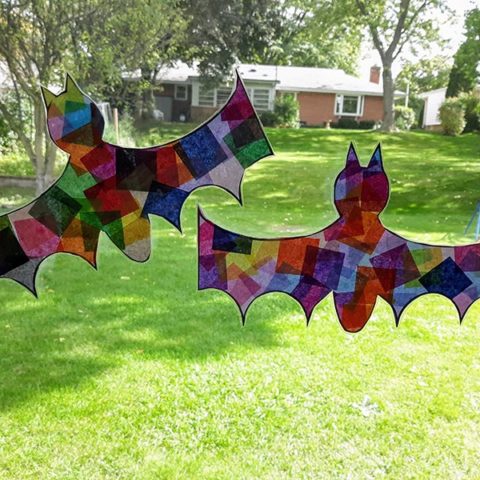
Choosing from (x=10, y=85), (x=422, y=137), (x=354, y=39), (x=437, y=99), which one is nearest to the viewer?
(x=10, y=85)

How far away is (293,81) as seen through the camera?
1252 inches

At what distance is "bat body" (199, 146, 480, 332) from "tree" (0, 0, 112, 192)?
18.6 feet

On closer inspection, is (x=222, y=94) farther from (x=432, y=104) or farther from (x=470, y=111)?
(x=432, y=104)

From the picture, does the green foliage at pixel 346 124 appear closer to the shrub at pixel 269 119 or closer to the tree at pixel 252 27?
the tree at pixel 252 27

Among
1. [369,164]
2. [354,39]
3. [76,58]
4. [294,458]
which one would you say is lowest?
[294,458]

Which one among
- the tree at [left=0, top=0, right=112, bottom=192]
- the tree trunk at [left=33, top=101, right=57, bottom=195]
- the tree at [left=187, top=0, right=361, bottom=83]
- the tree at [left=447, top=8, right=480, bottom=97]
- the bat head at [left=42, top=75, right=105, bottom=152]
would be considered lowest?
the tree trunk at [left=33, top=101, right=57, bottom=195]

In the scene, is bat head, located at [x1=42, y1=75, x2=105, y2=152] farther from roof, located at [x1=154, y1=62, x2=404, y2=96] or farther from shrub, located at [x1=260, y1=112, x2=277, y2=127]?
roof, located at [x1=154, y1=62, x2=404, y2=96]

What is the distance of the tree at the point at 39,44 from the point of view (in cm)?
708

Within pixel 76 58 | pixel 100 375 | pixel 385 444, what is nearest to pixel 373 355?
pixel 385 444

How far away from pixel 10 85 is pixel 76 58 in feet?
8.51

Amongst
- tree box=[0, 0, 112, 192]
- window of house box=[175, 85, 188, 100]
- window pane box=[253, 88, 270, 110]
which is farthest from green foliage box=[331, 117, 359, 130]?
tree box=[0, 0, 112, 192]

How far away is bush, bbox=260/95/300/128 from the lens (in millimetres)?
26406

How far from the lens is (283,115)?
26844mm

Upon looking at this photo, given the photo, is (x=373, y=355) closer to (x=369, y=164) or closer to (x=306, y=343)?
(x=306, y=343)
